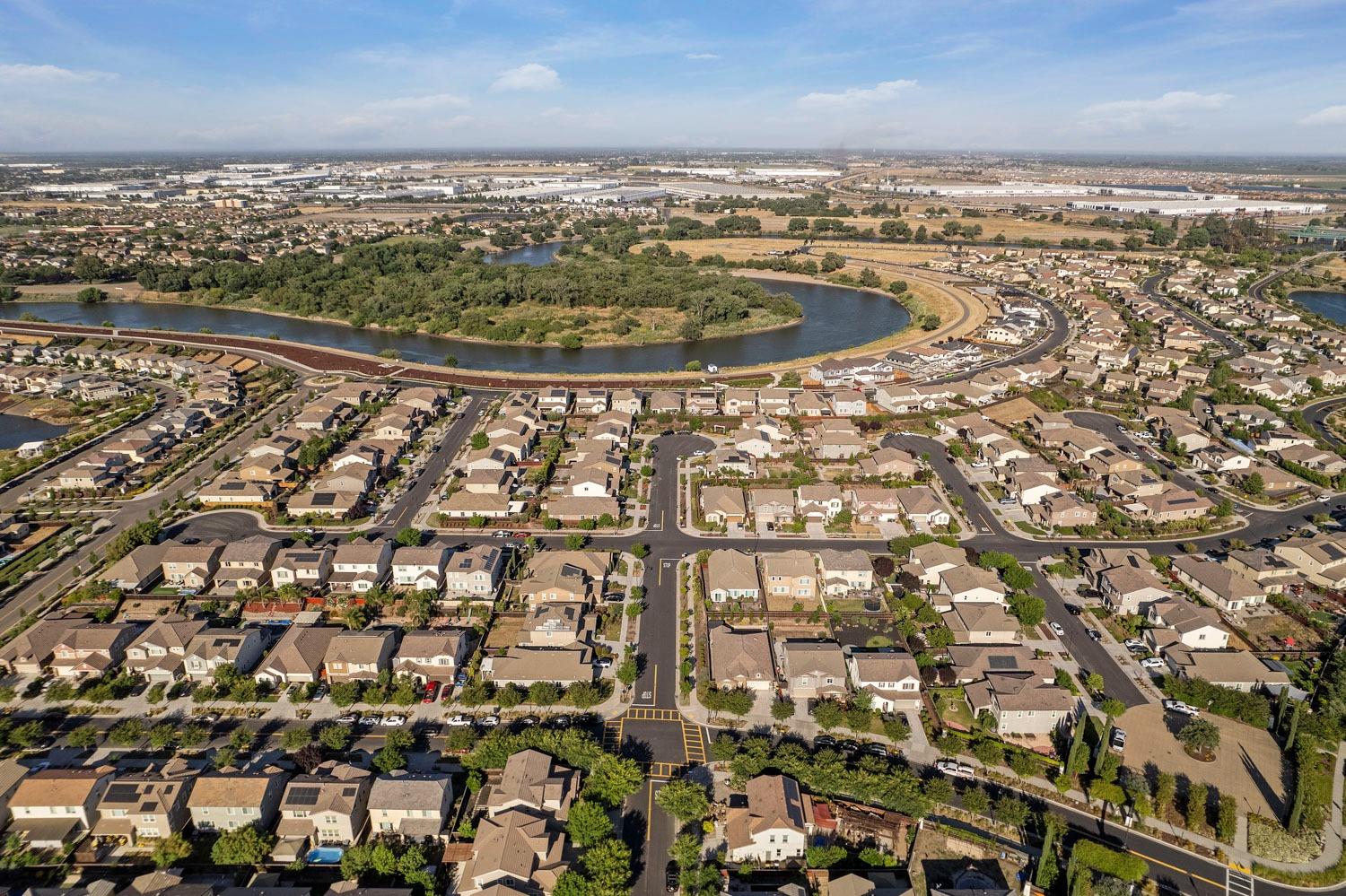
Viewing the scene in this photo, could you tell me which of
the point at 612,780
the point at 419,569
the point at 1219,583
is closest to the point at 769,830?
the point at 612,780

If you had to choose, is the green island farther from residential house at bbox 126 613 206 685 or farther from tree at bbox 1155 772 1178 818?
tree at bbox 1155 772 1178 818

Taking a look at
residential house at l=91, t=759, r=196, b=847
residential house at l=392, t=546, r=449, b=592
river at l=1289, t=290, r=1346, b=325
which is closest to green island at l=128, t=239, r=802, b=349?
residential house at l=392, t=546, r=449, b=592

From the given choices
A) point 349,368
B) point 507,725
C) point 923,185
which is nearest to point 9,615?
point 507,725

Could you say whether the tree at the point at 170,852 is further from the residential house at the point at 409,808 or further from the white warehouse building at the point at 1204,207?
the white warehouse building at the point at 1204,207

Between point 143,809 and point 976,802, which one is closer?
point 143,809

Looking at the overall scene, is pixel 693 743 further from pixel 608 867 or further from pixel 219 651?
pixel 219 651

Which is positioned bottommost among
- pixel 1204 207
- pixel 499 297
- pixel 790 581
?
pixel 790 581

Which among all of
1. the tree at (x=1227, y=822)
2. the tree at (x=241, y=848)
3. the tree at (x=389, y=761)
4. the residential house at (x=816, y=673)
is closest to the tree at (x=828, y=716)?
the residential house at (x=816, y=673)
